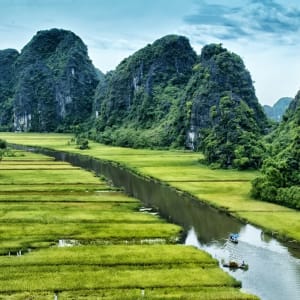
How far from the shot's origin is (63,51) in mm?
164625

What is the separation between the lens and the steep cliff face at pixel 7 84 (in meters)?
163

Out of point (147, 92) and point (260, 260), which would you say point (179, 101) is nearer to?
point (147, 92)

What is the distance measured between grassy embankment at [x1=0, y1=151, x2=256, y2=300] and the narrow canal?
1170 mm

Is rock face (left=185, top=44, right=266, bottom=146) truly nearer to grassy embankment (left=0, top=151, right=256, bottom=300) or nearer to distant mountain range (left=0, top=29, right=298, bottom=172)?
distant mountain range (left=0, top=29, right=298, bottom=172)

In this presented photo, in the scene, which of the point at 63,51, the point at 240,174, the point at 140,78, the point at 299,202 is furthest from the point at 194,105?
the point at 63,51

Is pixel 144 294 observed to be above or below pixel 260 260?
below

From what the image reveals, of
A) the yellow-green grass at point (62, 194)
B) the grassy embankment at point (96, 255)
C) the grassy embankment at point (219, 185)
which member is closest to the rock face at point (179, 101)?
the grassy embankment at point (219, 185)

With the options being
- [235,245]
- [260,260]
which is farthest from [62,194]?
[260,260]

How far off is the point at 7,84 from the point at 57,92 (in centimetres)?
3218

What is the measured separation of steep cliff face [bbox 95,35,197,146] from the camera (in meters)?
104

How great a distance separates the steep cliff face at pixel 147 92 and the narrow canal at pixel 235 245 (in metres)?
53.7

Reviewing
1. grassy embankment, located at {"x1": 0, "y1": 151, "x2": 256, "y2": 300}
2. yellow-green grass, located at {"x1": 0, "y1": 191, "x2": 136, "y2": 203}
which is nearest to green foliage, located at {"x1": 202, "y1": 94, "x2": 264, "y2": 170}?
yellow-green grass, located at {"x1": 0, "y1": 191, "x2": 136, "y2": 203}

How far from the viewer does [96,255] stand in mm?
24734

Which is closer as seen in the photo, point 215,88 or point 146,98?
point 215,88
